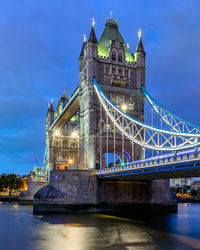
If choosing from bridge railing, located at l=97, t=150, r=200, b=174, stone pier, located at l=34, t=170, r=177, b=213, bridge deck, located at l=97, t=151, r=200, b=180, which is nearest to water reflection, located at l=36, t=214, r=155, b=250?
stone pier, located at l=34, t=170, r=177, b=213

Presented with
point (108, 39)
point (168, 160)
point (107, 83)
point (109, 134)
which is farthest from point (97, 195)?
point (108, 39)

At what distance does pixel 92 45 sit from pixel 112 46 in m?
3.45

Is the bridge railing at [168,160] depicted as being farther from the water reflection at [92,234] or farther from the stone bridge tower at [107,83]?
the stone bridge tower at [107,83]

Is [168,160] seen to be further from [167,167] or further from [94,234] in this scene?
[94,234]

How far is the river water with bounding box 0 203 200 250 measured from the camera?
20.2m

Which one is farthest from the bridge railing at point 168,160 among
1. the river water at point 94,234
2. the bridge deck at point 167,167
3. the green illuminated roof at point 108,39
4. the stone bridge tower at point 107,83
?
the green illuminated roof at point 108,39

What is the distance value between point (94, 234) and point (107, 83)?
25.0 meters

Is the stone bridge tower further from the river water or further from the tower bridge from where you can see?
the river water

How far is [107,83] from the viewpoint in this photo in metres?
44.2

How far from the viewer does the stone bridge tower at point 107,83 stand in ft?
139

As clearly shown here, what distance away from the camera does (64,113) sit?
194 feet

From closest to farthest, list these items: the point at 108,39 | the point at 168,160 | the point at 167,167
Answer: the point at 168,160, the point at 167,167, the point at 108,39

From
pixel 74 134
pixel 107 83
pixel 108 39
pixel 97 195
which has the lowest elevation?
pixel 97 195

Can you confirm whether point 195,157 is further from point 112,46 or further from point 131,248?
point 112,46
